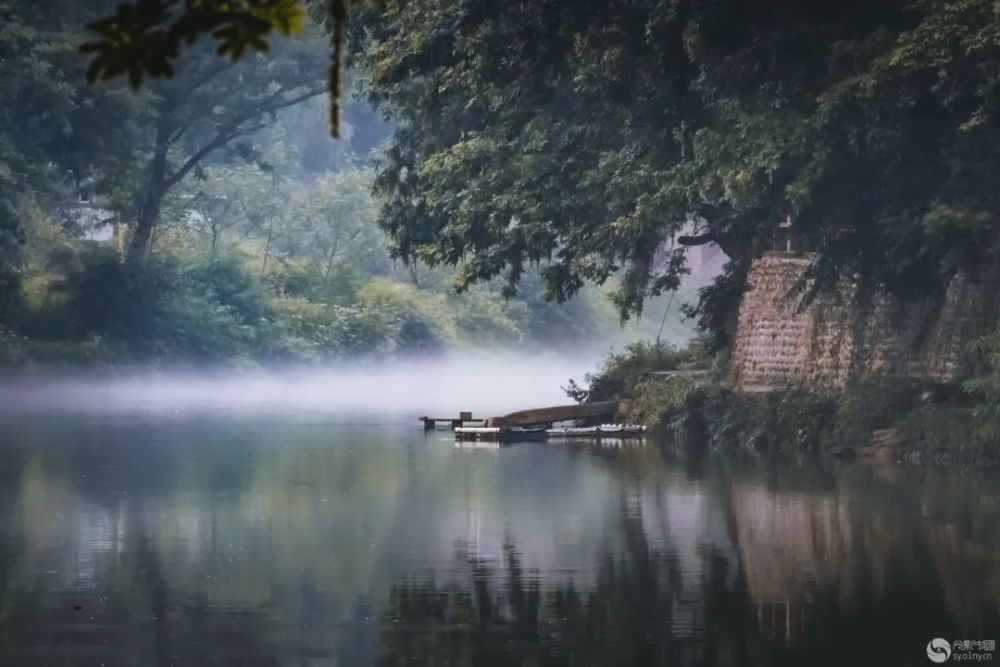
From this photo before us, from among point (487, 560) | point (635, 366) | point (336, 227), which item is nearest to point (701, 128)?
point (635, 366)

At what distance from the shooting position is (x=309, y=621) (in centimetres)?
1441

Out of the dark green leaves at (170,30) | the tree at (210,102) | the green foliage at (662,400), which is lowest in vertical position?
the dark green leaves at (170,30)

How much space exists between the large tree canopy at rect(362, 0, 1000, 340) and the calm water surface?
3854mm

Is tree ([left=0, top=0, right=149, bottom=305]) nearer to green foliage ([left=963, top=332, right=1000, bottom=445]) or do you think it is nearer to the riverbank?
the riverbank

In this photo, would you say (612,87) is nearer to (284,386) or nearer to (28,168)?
(28,168)

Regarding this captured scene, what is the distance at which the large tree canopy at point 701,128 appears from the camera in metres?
29.0

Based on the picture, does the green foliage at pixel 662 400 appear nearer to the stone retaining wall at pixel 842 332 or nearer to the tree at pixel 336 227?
the stone retaining wall at pixel 842 332

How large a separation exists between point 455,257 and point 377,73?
11.5 feet

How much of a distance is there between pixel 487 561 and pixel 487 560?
0.26 ft

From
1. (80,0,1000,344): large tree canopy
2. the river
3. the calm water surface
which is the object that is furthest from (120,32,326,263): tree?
the calm water surface

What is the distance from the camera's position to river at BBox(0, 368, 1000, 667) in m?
13.5

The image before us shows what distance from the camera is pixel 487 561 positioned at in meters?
17.8

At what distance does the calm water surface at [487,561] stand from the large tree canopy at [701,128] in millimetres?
3854

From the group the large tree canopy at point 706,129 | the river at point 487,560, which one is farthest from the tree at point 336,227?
the river at point 487,560
